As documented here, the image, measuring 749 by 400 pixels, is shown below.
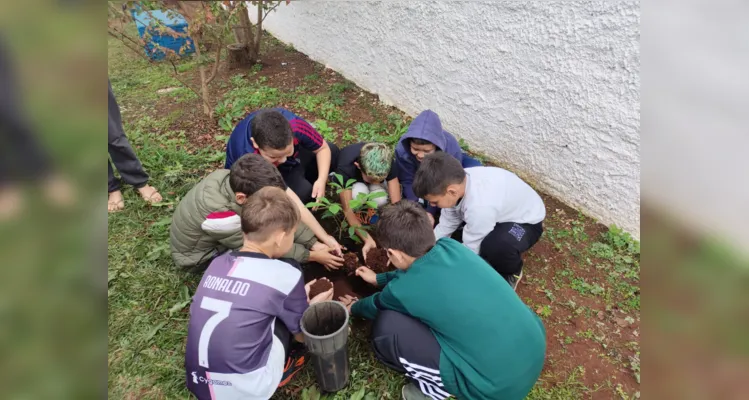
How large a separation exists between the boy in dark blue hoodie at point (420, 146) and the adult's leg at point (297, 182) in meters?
0.83

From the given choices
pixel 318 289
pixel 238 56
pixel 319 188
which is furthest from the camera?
pixel 238 56

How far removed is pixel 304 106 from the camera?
5551mm

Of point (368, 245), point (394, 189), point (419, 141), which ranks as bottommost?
point (368, 245)

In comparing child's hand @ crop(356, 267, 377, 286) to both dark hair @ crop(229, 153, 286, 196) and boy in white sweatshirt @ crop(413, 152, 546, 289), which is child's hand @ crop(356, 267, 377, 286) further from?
dark hair @ crop(229, 153, 286, 196)

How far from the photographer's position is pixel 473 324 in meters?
1.97

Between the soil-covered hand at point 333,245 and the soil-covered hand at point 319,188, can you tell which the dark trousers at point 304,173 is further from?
the soil-covered hand at point 333,245

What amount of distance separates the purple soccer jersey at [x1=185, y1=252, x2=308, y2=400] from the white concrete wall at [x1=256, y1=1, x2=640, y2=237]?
263 centimetres

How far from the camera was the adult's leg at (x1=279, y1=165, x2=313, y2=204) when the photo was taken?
3.60m

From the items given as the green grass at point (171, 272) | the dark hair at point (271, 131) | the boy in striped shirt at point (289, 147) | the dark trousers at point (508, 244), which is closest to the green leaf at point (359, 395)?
the green grass at point (171, 272)

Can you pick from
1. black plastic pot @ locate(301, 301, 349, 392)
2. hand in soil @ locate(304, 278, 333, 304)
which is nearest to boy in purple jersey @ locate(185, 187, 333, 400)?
black plastic pot @ locate(301, 301, 349, 392)

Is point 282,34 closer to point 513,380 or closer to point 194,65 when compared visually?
point 194,65

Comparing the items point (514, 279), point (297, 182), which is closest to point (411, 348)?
point (514, 279)

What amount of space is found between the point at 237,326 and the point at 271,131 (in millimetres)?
1429
